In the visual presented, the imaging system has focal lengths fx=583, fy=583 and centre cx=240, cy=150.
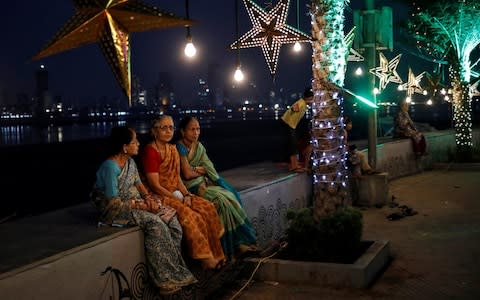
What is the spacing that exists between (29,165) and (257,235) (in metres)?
28.2

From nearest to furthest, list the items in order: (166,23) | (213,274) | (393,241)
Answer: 1. (166,23)
2. (213,274)
3. (393,241)

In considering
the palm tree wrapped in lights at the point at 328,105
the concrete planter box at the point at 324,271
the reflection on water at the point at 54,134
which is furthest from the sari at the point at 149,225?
the reflection on water at the point at 54,134

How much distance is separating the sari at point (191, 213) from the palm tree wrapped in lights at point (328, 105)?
156cm

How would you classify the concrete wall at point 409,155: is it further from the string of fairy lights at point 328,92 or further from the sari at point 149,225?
the sari at point 149,225

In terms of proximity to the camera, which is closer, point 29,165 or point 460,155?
point 460,155

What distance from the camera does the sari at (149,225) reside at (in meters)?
5.02

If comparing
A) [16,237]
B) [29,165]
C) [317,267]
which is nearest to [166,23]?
[16,237]

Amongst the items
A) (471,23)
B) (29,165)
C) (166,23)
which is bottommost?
(29,165)

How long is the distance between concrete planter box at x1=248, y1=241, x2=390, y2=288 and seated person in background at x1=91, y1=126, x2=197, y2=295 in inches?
53.7

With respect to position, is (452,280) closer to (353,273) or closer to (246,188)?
(353,273)

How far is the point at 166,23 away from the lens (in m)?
5.30

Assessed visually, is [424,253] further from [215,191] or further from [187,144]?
[187,144]

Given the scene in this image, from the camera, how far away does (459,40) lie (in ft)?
56.4

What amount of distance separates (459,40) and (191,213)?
46.1ft
